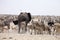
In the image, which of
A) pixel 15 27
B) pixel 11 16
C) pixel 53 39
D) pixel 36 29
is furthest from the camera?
pixel 11 16

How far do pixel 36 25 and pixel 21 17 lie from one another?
68 centimetres

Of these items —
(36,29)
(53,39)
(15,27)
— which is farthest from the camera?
(15,27)

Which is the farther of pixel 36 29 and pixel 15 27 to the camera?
pixel 15 27

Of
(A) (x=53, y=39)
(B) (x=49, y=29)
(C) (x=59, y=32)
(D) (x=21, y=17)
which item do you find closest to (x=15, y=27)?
(D) (x=21, y=17)

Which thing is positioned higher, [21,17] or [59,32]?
[21,17]

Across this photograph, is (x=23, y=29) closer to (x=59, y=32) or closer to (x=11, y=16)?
(x=59, y=32)

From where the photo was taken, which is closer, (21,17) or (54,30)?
(54,30)

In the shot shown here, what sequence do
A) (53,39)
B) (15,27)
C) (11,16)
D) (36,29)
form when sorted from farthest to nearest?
(11,16) < (15,27) < (36,29) < (53,39)

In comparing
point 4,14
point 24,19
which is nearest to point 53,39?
point 24,19

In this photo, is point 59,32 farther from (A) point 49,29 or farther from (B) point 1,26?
(B) point 1,26

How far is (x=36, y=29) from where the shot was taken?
A: 12.3 ft

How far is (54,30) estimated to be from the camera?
3.84 metres

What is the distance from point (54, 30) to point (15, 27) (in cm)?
131

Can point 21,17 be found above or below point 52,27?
above
